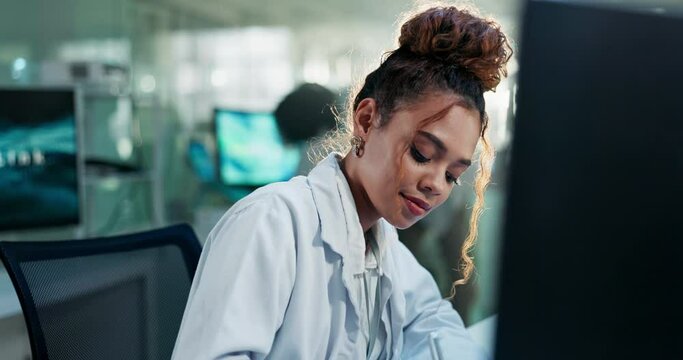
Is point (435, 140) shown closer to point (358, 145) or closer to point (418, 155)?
point (418, 155)

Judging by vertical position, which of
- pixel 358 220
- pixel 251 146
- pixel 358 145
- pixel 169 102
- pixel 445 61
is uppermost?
pixel 445 61

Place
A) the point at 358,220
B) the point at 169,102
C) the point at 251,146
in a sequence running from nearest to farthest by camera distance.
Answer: the point at 358,220, the point at 251,146, the point at 169,102

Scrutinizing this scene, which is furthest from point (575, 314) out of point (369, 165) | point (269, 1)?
point (269, 1)

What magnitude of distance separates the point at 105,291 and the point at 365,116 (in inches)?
22.9

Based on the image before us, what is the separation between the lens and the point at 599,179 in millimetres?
367

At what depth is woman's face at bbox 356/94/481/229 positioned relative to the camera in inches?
35.4

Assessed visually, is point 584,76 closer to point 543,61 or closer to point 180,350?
point 543,61

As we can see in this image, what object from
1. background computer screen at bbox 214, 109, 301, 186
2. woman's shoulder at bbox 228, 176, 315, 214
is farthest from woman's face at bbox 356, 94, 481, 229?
background computer screen at bbox 214, 109, 301, 186

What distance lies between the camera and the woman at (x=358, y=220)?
0.81 m

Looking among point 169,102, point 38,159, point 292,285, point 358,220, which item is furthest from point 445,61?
point 169,102

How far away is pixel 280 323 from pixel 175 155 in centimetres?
394

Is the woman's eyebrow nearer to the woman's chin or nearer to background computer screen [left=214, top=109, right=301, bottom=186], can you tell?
the woman's chin

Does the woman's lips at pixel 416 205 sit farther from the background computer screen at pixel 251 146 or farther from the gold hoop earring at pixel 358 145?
the background computer screen at pixel 251 146

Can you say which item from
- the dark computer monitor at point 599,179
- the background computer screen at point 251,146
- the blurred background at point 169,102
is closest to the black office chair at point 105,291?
the dark computer monitor at point 599,179
